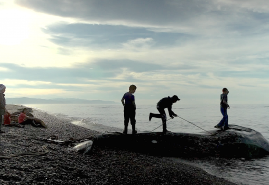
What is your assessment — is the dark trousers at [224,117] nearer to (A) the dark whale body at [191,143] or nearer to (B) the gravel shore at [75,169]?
(A) the dark whale body at [191,143]

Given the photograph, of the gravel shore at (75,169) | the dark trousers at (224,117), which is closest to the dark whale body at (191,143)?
the dark trousers at (224,117)

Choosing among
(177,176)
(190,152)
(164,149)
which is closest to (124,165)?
(177,176)

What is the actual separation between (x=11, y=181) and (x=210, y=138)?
34.5 ft

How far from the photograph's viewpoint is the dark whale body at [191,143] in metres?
11.2

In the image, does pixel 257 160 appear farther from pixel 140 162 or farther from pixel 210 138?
pixel 140 162

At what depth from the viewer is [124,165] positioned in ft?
25.7

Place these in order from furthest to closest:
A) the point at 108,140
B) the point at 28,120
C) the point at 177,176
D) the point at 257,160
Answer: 1. the point at 28,120
2. the point at 257,160
3. the point at 108,140
4. the point at 177,176

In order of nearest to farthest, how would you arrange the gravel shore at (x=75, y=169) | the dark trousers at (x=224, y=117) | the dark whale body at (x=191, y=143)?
the gravel shore at (x=75, y=169)
the dark whale body at (x=191, y=143)
the dark trousers at (x=224, y=117)

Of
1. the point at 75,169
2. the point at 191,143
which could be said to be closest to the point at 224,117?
the point at 191,143

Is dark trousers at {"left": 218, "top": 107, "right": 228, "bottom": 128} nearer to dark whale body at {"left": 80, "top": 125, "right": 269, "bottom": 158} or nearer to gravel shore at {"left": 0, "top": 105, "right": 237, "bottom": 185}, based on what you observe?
dark whale body at {"left": 80, "top": 125, "right": 269, "bottom": 158}

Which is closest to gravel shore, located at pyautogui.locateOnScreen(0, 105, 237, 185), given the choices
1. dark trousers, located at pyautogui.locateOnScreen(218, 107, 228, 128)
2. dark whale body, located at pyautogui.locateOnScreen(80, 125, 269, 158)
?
dark whale body, located at pyautogui.locateOnScreen(80, 125, 269, 158)

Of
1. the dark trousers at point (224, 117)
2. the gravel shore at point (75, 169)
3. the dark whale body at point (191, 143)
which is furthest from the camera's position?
the dark trousers at point (224, 117)

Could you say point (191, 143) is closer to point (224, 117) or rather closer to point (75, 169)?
point (224, 117)

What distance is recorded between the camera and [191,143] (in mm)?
12117
